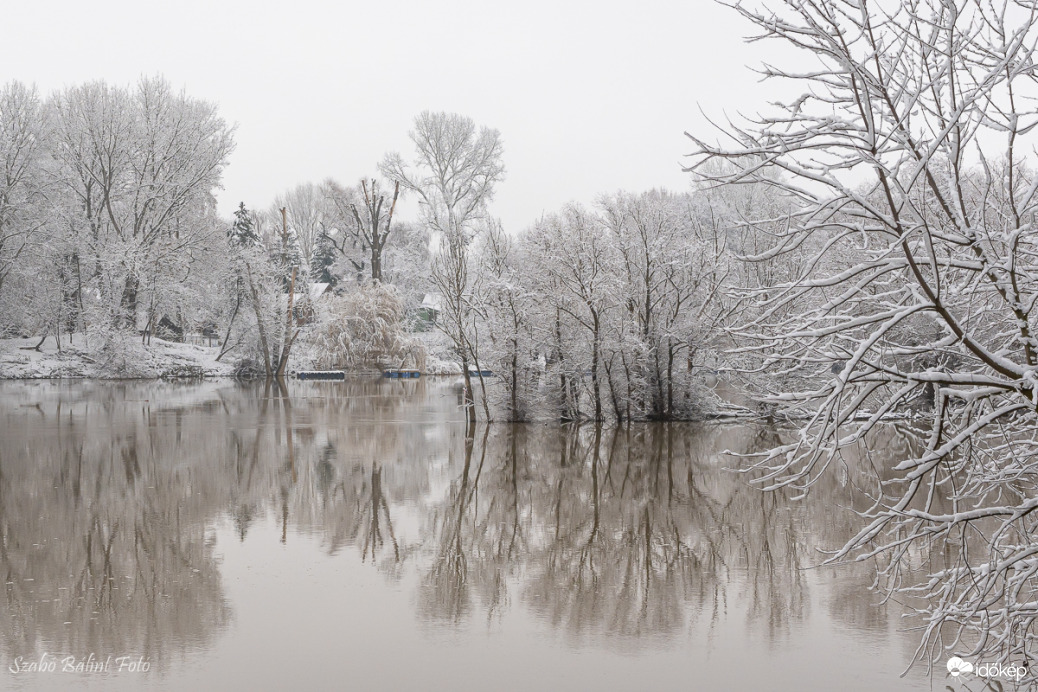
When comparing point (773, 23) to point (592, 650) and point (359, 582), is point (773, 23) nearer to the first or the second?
point (592, 650)

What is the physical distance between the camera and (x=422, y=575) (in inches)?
319

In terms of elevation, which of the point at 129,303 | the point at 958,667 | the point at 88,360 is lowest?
the point at 958,667

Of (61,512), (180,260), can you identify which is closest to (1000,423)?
(61,512)

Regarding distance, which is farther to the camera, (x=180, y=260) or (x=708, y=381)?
(x=180, y=260)

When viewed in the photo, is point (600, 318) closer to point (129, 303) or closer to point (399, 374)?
point (399, 374)

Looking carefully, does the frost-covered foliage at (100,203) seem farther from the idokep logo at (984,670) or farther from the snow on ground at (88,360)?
the idokep logo at (984,670)

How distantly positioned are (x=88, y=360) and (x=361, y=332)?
39.3ft

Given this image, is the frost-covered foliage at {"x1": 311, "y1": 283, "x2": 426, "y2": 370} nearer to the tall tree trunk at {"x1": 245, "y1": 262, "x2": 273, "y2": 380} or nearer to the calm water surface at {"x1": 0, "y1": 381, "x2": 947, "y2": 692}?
the tall tree trunk at {"x1": 245, "y1": 262, "x2": 273, "y2": 380}

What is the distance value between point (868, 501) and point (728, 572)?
4524mm

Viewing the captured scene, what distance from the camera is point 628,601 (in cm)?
730

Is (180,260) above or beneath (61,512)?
above

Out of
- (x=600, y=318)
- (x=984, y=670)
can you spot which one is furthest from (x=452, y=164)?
(x=984, y=670)

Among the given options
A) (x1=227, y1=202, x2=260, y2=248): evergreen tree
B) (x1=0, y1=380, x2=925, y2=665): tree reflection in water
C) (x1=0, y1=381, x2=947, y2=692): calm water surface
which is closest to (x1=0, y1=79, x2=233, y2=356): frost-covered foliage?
(x1=227, y1=202, x2=260, y2=248): evergreen tree

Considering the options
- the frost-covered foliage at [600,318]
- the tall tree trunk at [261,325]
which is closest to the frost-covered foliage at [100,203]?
the tall tree trunk at [261,325]
